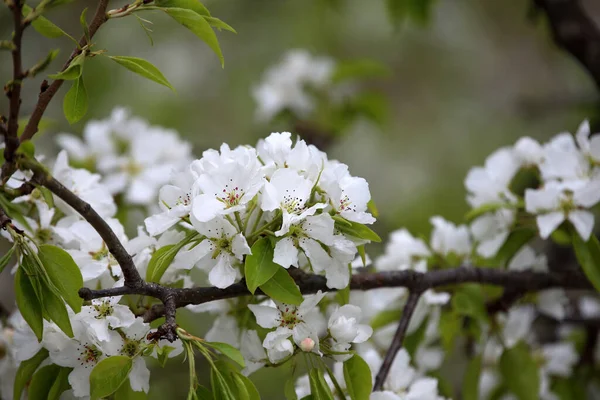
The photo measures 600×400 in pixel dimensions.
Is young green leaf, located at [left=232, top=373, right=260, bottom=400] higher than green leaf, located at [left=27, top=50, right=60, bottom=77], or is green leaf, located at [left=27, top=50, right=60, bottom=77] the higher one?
green leaf, located at [left=27, top=50, right=60, bottom=77]

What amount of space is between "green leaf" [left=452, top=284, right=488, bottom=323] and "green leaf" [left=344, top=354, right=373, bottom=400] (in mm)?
416

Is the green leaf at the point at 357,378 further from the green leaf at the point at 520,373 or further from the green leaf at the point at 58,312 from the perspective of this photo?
the green leaf at the point at 520,373

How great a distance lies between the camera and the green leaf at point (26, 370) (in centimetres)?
112

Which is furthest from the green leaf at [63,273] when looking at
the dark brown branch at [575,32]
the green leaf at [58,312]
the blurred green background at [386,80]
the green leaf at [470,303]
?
the blurred green background at [386,80]

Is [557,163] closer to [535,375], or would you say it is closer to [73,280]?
[535,375]

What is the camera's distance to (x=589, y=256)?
4.41ft

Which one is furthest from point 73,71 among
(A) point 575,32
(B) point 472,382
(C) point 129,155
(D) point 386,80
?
(D) point 386,80

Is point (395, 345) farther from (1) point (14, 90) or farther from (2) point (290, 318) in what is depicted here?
(1) point (14, 90)

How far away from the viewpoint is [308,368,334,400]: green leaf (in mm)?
1042

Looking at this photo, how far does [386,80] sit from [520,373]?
3486 millimetres

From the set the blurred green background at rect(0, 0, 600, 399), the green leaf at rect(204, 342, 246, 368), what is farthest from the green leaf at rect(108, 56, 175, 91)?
the blurred green background at rect(0, 0, 600, 399)

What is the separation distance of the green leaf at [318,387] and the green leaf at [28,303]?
16.3 inches

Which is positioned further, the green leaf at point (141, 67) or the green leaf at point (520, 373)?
the green leaf at point (520, 373)

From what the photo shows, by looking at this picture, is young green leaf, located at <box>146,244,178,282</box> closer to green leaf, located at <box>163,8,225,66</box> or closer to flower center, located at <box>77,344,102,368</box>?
flower center, located at <box>77,344,102,368</box>
